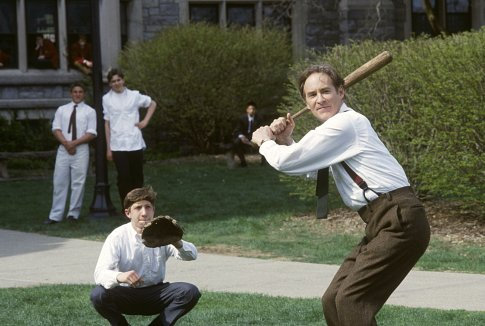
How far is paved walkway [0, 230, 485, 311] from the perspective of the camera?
9133 millimetres

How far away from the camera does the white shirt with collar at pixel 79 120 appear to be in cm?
1438

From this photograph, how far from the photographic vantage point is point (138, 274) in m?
7.21

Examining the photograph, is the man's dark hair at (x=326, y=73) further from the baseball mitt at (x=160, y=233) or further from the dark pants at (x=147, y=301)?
the dark pants at (x=147, y=301)

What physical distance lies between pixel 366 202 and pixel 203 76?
57.5 ft

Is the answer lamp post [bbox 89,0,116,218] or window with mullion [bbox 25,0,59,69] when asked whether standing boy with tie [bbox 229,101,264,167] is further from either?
lamp post [bbox 89,0,116,218]

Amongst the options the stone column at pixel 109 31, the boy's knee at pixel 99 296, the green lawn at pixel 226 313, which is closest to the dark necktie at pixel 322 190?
the boy's knee at pixel 99 296

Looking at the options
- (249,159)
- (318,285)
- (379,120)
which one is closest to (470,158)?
(379,120)

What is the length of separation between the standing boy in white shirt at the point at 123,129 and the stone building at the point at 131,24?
10277mm

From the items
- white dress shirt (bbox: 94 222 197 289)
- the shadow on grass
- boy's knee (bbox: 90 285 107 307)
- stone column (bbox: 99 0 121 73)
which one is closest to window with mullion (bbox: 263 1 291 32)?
stone column (bbox: 99 0 121 73)

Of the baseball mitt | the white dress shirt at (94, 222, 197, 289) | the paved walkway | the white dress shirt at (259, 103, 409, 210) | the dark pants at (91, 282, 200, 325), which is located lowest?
the paved walkway

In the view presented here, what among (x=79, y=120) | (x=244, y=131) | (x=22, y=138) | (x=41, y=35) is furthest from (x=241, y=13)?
(x=79, y=120)

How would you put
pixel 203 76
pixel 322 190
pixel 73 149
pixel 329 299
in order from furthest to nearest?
pixel 203 76 → pixel 73 149 → pixel 322 190 → pixel 329 299

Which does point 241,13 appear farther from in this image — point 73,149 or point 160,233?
point 160,233

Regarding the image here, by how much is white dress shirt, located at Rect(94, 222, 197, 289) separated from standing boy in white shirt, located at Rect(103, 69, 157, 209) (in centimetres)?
695
